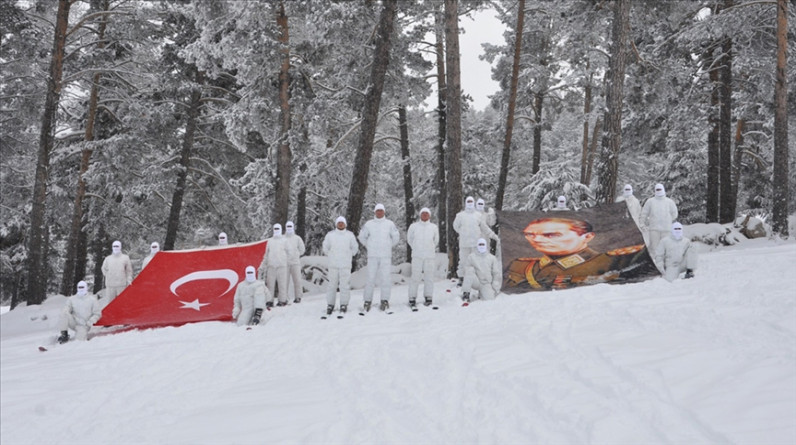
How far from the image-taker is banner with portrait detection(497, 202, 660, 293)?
31.8 ft

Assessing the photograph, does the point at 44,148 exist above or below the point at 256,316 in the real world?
above

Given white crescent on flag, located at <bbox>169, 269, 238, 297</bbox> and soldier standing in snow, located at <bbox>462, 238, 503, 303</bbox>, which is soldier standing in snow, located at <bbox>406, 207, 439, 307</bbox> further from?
white crescent on flag, located at <bbox>169, 269, 238, 297</bbox>

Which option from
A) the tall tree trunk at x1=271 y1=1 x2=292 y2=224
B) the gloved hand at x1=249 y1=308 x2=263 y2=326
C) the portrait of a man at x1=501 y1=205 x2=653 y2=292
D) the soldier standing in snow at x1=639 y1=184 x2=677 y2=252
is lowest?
the gloved hand at x1=249 y1=308 x2=263 y2=326

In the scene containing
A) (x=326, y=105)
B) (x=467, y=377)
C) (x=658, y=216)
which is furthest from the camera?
(x=326, y=105)

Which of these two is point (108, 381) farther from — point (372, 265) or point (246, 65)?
point (246, 65)

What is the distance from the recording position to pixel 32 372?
24.3 ft

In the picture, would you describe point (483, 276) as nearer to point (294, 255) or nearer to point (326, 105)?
point (294, 255)

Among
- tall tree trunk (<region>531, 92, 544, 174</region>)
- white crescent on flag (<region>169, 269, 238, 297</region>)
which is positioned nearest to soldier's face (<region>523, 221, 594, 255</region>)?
white crescent on flag (<region>169, 269, 238, 297</region>)

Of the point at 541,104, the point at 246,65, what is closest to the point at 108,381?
the point at 246,65

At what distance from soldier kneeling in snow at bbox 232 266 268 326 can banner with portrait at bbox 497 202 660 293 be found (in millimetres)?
4415

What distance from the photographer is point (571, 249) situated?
10.2 meters

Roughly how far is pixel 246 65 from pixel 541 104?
45.9 ft

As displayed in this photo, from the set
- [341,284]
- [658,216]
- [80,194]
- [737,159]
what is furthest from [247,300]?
[737,159]

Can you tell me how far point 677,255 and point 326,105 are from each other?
393 inches
